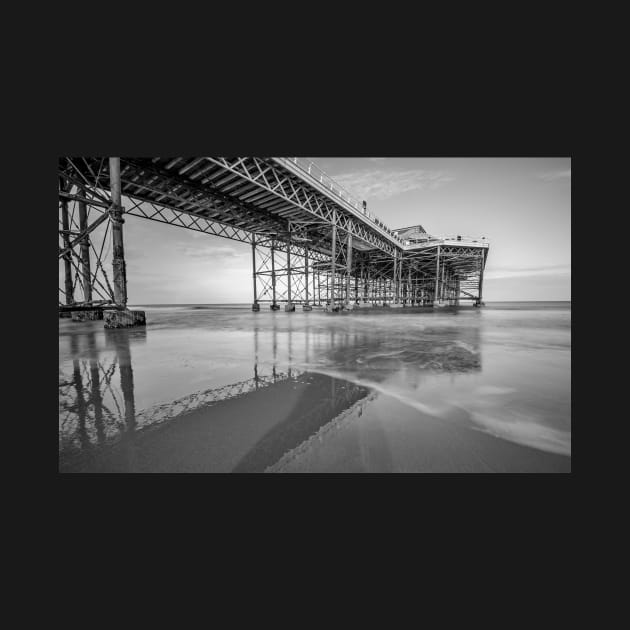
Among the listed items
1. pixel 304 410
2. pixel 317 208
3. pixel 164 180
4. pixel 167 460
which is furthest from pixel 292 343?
pixel 317 208

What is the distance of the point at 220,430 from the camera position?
4.98 ft

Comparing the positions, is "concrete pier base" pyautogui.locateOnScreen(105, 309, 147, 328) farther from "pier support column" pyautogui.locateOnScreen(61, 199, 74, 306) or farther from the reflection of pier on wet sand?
the reflection of pier on wet sand

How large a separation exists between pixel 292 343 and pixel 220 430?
299cm

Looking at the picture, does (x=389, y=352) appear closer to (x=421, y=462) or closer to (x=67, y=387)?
(x=421, y=462)

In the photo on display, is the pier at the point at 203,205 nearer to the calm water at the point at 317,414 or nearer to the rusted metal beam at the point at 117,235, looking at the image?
the rusted metal beam at the point at 117,235

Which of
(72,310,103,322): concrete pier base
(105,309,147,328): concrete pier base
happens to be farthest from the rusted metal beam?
(72,310,103,322): concrete pier base

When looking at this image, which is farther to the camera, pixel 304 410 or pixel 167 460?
pixel 304 410

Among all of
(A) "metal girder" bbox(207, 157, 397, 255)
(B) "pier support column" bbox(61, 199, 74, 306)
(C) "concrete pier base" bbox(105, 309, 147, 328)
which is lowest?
(C) "concrete pier base" bbox(105, 309, 147, 328)

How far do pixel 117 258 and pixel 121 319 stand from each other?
1696 millimetres

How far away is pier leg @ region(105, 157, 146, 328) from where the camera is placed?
6.65 meters

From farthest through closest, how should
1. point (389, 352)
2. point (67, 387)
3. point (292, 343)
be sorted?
point (292, 343) → point (389, 352) → point (67, 387)

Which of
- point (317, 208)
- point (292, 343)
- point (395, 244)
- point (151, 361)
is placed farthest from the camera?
point (395, 244)

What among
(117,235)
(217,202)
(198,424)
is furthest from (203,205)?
(198,424)

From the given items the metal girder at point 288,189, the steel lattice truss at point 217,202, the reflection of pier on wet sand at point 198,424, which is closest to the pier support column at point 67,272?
the steel lattice truss at point 217,202
